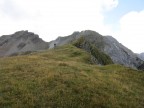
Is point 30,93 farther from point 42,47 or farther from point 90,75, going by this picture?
point 42,47

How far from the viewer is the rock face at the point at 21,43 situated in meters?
93.2

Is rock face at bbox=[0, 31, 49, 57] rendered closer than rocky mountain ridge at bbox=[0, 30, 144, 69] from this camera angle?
No

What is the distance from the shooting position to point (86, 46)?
59.7m

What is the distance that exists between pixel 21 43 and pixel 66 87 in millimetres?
70632

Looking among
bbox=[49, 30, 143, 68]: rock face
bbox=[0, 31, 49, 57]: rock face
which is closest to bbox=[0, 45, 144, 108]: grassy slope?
bbox=[49, 30, 143, 68]: rock face

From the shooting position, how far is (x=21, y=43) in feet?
319

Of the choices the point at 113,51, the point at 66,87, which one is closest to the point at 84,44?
the point at 113,51

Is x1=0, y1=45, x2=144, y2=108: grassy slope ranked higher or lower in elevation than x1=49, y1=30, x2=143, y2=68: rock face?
lower

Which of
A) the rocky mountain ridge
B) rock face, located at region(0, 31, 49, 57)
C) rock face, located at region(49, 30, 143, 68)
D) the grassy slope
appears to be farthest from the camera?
rock face, located at region(0, 31, 49, 57)

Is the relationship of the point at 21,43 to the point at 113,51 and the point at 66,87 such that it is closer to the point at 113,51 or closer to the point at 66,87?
the point at 113,51

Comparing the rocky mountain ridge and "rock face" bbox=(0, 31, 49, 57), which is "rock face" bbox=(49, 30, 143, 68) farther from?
"rock face" bbox=(0, 31, 49, 57)

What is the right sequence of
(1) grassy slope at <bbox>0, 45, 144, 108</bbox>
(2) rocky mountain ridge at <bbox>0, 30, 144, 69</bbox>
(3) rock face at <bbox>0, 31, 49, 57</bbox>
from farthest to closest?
(3) rock face at <bbox>0, 31, 49, 57</bbox> → (2) rocky mountain ridge at <bbox>0, 30, 144, 69</bbox> → (1) grassy slope at <bbox>0, 45, 144, 108</bbox>

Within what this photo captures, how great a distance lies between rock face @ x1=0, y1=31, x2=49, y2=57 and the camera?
306ft

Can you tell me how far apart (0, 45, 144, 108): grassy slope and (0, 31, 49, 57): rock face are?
5551cm
